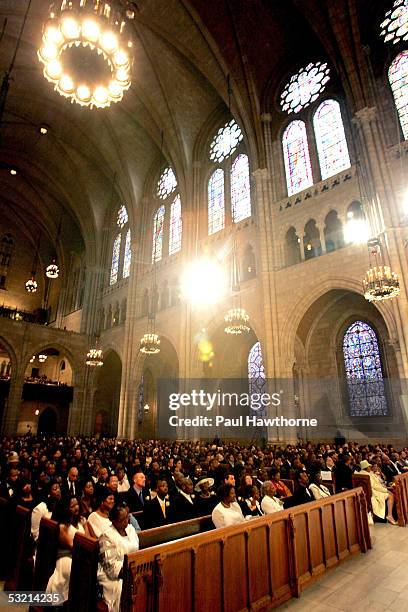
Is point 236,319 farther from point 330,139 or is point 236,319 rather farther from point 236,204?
point 330,139

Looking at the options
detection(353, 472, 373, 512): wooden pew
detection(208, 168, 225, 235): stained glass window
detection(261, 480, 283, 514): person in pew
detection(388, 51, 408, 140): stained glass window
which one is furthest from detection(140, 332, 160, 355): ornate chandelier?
detection(388, 51, 408, 140): stained glass window

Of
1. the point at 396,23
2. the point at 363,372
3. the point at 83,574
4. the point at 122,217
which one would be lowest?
the point at 83,574

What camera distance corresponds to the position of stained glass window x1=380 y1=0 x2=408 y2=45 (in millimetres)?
14188

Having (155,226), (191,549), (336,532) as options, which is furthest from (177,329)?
(191,549)

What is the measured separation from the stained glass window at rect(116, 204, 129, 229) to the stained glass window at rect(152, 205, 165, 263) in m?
4.38

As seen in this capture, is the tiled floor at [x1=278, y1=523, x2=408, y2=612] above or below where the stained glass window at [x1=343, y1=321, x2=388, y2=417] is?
below

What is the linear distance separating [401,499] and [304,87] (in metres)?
17.6

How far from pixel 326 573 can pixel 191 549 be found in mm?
2421

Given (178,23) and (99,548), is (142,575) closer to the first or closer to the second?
(99,548)

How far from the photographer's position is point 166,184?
79.0 ft

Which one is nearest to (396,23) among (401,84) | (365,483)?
(401,84)

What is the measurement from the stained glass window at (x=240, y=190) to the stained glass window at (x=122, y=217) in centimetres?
1120

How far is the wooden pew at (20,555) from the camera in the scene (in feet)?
13.6

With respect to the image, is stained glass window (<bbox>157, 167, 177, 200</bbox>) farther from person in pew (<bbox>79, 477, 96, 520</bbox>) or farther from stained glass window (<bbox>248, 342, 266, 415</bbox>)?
person in pew (<bbox>79, 477, 96, 520</bbox>)
